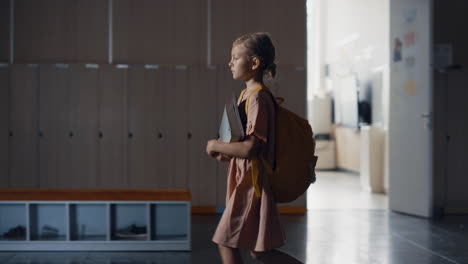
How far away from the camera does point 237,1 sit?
661 centimetres

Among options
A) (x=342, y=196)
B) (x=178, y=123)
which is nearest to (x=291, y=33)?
(x=178, y=123)

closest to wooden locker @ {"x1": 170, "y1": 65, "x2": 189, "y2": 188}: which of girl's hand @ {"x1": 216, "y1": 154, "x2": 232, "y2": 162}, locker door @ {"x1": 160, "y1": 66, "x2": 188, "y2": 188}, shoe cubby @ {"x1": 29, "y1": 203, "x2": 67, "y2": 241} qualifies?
locker door @ {"x1": 160, "y1": 66, "x2": 188, "y2": 188}

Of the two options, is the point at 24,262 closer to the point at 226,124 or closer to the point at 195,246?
the point at 195,246

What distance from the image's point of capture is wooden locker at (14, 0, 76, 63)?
650 centimetres

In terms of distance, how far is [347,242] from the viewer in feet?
15.7

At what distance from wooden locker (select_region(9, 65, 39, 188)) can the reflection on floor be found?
10.7ft

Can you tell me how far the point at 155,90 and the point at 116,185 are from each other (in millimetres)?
1133

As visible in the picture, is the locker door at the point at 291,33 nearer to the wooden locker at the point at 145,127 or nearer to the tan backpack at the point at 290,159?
the wooden locker at the point at 145,127

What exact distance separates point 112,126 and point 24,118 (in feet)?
3.13

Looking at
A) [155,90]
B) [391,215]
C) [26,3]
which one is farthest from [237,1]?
[391,215]

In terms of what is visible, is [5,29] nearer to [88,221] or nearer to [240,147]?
[88,221]

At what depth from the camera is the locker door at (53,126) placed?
6277 millimetres

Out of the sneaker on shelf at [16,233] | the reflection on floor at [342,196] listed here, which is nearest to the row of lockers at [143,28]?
the reflection on floor at [342,196]

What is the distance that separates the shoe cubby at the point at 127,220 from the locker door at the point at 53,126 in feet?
6.50
